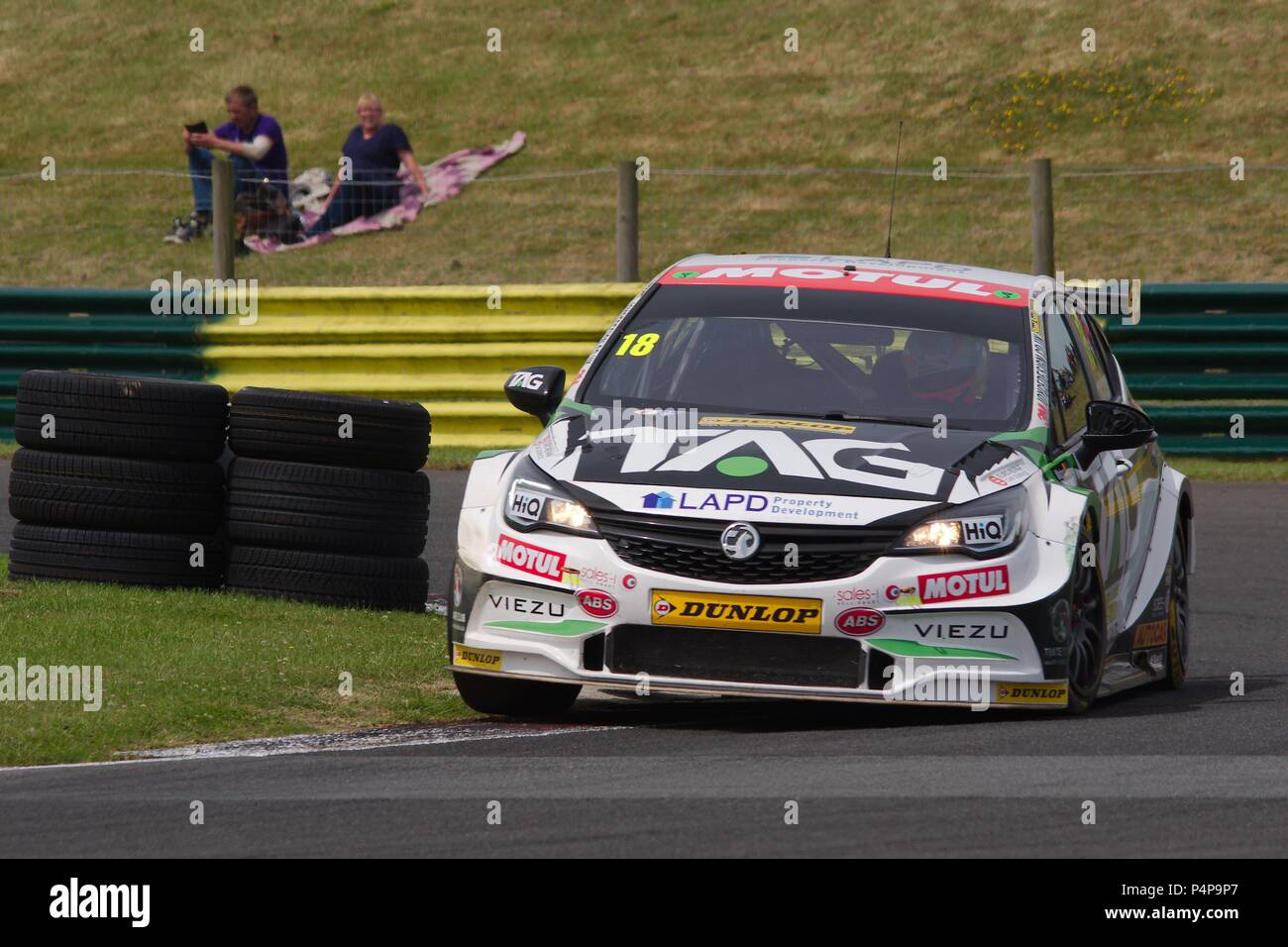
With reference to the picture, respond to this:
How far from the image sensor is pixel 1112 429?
7855mm

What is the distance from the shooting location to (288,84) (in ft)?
111

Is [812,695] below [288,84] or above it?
below

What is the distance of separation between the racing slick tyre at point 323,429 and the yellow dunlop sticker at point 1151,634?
304cm

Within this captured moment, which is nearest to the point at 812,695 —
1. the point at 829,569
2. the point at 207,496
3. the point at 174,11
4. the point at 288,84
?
the point at 829,569

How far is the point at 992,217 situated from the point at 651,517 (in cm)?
1826

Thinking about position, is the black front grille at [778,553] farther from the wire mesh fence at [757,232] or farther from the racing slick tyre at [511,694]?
the wire mesh fence at [757,232]

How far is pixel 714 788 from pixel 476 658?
1.56 m

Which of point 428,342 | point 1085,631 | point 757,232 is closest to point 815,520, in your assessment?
point 1085,631

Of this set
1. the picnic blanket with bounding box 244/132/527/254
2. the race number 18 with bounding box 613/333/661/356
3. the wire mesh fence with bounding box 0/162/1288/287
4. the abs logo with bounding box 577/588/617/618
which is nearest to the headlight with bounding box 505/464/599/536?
the abs logo with bounding box 577/588/617/618

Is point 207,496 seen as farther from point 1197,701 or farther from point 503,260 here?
point 503,260

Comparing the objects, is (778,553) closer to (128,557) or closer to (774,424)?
(774,424)

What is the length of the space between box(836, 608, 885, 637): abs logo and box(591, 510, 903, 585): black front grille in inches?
4.7

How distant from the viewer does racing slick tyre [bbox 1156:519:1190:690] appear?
27.8 ft

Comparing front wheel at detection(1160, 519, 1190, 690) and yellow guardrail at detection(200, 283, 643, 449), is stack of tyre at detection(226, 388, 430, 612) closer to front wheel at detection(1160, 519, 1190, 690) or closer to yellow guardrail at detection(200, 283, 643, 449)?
front wheel at detection(1160, 519, 1190, 690)
